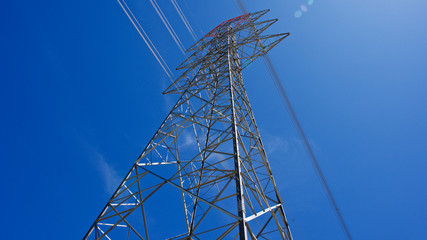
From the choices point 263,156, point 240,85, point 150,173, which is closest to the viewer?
point 150,173

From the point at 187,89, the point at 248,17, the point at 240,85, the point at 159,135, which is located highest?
the point at 248,17

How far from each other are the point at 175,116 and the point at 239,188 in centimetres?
435

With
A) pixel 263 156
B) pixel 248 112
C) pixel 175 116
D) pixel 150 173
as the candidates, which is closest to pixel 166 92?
pixel 175 116

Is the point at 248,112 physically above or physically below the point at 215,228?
above

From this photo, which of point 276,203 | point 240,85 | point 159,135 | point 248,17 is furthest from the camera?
point 248,17

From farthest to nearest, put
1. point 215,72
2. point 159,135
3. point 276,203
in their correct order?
point 215,72
point 159,135
point 276,203

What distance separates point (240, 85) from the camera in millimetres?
8102

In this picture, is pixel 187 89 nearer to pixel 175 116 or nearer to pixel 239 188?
pixel 175 116

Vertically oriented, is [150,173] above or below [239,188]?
above

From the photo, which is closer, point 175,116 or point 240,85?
point 175,116

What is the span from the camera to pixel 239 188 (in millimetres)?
3723

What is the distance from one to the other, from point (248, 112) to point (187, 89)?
249 cm

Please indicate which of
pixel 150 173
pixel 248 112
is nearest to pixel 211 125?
pixel 248 112

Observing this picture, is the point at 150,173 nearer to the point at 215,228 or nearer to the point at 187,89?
the point at 215,228
